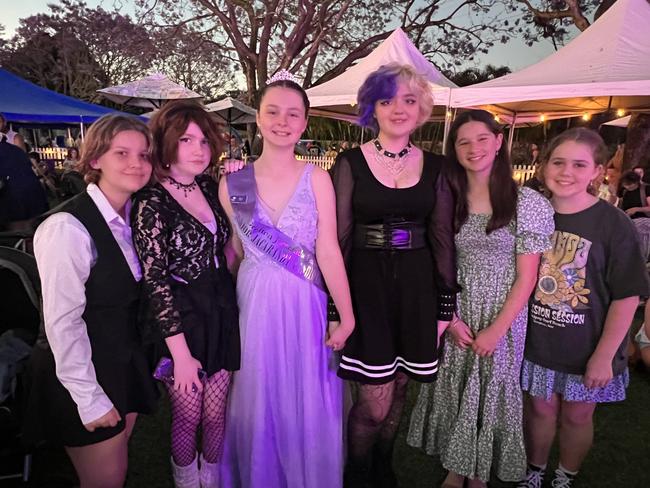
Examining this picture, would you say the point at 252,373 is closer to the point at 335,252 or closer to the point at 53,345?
the point at 335,252

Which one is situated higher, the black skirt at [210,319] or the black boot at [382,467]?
the black skirt at [210,319]

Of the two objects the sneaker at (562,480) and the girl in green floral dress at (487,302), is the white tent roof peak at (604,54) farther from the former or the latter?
the sneaker at (562,480)

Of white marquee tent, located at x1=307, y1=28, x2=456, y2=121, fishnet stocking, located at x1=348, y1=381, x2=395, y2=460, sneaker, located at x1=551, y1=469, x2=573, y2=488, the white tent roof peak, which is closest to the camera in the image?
fishnet stocking, located at x1=348, y1=381, x2=395, y2=460

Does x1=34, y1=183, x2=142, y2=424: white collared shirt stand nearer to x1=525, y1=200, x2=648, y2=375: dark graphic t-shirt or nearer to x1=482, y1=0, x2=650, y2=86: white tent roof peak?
x1=525, y1=200, x2=648, y2=375: dark graphic t-shirt

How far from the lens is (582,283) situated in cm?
196

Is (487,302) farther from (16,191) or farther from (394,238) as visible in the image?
(16,191)

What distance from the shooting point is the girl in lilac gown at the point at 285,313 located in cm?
188

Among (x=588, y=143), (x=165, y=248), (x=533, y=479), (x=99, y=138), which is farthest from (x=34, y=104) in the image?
Result: (x=533, y=479)

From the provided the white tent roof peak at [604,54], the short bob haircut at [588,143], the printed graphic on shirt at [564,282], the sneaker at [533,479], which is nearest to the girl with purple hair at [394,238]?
the printed graphic on shirt at [564,282]

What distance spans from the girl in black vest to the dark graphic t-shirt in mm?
1738

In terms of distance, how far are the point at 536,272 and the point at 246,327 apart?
130 centimetres

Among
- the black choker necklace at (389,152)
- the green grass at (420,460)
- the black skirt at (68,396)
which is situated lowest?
the green grass at (420,460)

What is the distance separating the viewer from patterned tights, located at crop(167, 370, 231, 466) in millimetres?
1855

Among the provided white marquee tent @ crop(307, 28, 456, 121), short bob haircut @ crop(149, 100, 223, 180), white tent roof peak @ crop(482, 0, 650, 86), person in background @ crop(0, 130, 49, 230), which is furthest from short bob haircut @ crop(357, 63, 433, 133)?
white marquee tent @ crop(307, 28, 456, 121)
